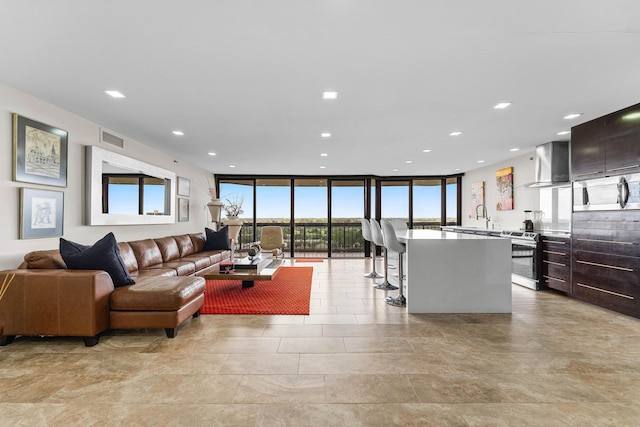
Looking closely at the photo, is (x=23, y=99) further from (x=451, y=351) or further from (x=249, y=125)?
(x=451, y=351)

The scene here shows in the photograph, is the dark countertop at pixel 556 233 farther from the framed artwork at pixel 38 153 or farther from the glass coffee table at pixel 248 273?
the framed artwork at pixel 38 153

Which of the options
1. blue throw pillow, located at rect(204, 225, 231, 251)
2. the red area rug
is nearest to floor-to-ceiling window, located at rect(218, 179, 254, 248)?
blue throw pillow, located at rect(204, 225, 231, 251)

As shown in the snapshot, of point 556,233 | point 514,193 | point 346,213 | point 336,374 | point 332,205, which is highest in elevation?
point 514,193

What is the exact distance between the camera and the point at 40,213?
10.9ft

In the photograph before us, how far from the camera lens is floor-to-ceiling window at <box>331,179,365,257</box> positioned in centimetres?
898

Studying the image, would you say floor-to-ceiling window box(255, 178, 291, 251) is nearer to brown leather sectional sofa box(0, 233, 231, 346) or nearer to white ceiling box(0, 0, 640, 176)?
white ceiling box(0, 0, 640, 176)

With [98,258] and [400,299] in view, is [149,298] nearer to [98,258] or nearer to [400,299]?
[98,258]

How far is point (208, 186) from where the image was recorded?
838 cm

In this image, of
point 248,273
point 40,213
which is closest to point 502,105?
point 248,273

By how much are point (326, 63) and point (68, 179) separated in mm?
3409

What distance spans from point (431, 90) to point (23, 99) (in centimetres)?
412

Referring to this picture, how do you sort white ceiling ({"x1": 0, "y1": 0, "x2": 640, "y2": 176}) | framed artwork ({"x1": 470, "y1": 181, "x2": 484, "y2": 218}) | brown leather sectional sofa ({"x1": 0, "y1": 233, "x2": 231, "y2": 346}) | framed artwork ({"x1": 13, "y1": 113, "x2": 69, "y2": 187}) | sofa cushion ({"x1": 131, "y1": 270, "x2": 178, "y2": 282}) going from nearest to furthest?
white ceiling ({"x1": 0, "y1": 0, "x2": 640, "y2": 176})
brown leather sectional sofa ({"x1": 0, "y1": 233, "x2": 231, "y2": 346})
framed artwork ({"x1": 13, "y1": 113, "x2": 69, "y2": 187})
sofa cushion ({"x1": 131, "y1": 270, "x2": 178, "y2": 282})
framed artwork ({"x1": 470, "y1": 181, "x2": 484, "y2": 218})

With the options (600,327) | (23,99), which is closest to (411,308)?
(600,327)

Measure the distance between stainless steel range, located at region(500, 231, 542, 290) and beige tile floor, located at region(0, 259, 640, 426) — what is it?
5.01 ft
